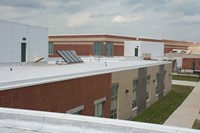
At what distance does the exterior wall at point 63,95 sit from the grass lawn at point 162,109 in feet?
18.7

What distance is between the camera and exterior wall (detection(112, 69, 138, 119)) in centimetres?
2072

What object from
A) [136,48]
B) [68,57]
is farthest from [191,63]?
[68,57]

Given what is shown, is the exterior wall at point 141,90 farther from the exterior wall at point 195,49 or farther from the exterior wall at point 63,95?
the exterior wall at point 195,49

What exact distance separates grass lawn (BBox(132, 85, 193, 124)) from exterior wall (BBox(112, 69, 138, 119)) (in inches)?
45.5

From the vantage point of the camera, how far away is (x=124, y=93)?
71.8 feet

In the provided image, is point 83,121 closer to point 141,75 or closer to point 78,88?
point 78,88

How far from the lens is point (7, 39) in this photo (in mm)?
23469

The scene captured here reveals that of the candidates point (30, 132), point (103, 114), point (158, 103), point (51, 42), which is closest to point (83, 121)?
point (30, 132)

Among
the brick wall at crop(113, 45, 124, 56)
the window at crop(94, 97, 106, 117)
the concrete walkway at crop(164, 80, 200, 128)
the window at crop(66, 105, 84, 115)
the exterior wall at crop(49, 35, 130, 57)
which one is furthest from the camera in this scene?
the brick wall at crop(113, 45, 124, 56)

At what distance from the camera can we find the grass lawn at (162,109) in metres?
23.2

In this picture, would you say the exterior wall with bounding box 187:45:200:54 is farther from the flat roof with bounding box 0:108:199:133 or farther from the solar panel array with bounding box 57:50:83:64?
the flat roof with bounding box 0:108:199:133

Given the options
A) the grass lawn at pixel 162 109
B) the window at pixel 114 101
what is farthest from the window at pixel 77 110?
the grass lawn at pixel 162 109

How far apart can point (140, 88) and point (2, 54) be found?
12286 millimetres

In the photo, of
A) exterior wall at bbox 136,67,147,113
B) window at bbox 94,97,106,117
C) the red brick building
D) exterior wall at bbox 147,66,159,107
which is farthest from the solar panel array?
the red brick building
